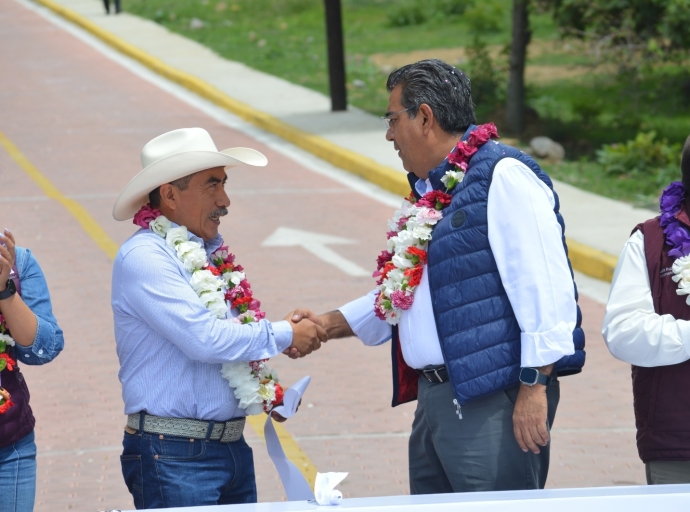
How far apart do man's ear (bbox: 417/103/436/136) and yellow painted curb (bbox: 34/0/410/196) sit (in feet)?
28.5

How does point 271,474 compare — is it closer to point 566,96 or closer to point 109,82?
point 566,96

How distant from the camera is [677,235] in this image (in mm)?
3887

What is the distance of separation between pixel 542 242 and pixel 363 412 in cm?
359

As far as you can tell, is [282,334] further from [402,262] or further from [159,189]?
[159,189]

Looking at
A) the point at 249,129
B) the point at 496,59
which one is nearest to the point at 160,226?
the point at 249,129

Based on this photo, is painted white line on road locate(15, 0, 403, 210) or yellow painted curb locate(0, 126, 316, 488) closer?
yellow painted curb locate(0, 126, 316, 488)

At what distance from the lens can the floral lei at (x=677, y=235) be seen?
3807mm

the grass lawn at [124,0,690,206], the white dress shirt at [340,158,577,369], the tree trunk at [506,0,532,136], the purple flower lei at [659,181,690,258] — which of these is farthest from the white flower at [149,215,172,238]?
the tree trunk at [506,0,532,136]

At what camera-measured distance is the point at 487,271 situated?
12.5ft

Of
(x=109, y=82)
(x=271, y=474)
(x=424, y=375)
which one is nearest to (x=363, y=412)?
(x=271, y=474)

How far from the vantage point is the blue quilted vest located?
3787mm

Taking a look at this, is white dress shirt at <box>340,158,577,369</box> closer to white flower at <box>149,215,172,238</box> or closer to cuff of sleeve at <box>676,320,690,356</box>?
cuff of sleeve at <box>676,320,690,356</box>

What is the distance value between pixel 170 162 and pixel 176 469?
103cm

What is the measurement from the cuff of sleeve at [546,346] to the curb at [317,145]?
628 cm
